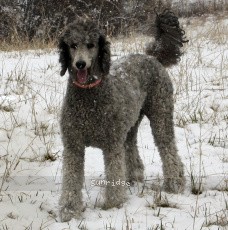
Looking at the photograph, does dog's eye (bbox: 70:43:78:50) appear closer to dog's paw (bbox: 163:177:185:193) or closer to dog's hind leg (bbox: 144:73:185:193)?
dog's hind leg (bbox: 144:73:185:193)

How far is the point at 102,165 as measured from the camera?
4.51m

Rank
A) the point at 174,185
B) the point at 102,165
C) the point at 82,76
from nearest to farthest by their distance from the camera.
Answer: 1. the point at 82,76
2. the point at 174,185
3. the point at 102,165

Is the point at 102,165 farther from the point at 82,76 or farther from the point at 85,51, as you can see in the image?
the point at 85,51

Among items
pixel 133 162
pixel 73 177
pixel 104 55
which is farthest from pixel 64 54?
pixel 133 162

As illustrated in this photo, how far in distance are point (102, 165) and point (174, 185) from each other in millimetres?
816

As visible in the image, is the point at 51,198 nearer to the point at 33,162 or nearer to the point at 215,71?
the point at 33,162

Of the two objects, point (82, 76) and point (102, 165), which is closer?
point (82, 76)

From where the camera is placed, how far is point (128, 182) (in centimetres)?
428

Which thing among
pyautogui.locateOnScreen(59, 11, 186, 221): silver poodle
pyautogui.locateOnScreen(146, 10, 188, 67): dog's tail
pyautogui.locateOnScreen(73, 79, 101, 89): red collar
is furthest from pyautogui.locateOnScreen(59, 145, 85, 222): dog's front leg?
pyautogui.locateOnScreen(146, 10, 188, 67): dog's tail

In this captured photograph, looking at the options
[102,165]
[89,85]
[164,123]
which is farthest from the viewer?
[102,165]

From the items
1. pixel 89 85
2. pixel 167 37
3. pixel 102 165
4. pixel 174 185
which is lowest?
pixel 174 185

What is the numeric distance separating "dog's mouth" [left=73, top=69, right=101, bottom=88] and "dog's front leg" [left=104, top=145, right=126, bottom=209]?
548 millimetres

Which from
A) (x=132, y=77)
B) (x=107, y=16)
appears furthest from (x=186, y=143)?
(x=107, y=16)

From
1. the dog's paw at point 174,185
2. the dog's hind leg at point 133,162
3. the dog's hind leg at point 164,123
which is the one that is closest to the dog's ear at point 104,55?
the dog's hind leg at point 164,123
